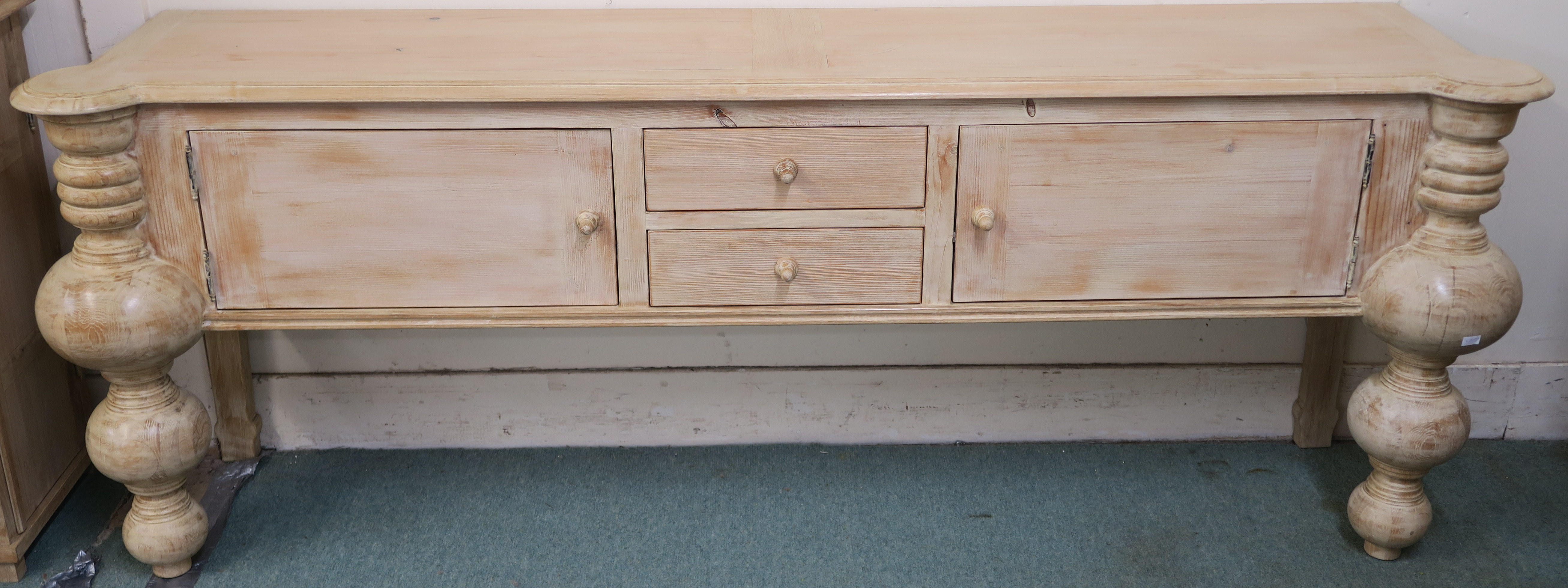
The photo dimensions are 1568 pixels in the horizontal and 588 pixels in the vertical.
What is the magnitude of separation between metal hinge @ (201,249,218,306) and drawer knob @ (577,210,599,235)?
0.46 meters

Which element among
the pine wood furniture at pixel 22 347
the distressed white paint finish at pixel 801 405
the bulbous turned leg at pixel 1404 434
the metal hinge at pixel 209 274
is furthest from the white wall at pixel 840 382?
the metal hinge at pixel 209 274

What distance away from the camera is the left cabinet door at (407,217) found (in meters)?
1.44

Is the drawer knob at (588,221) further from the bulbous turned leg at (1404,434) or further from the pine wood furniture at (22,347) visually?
the bulbous turned leg at (1404,434)

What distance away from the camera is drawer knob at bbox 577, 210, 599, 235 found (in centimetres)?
146

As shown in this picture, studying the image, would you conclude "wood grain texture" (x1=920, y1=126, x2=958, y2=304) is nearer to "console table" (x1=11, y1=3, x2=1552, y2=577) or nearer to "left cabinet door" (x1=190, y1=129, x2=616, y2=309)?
"console table" (x1=11, y1=3, x2=1552, y2=577)

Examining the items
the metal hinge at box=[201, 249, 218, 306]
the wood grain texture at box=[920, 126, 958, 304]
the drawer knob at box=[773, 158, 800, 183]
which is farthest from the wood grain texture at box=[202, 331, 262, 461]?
the wood grain texture at box=[920, 126, 958, 304]

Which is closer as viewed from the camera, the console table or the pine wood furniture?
the console table

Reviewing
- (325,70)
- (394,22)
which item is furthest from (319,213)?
(394,22)

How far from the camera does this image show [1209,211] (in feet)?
4.90

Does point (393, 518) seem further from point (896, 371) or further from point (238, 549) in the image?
point (896, 371)

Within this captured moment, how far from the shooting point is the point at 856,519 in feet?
6.18

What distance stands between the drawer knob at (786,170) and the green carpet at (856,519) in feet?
2.02

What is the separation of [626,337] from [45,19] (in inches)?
38.4

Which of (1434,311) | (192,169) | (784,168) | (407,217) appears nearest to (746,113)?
(784,168)
